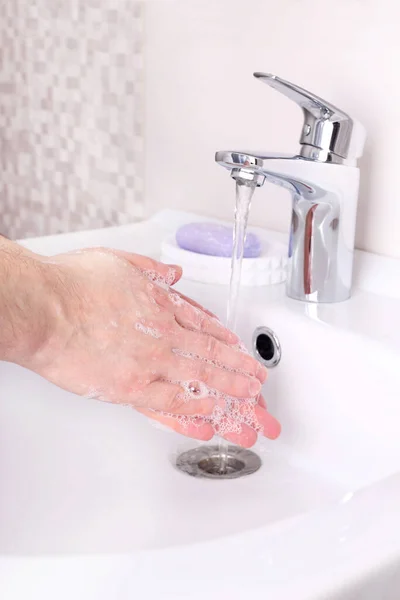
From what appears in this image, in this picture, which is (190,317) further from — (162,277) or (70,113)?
(70,113)

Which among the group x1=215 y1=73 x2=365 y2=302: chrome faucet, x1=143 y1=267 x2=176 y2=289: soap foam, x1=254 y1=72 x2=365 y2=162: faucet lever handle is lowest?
x1=143 y1=267 x2=176 y2=289: soap foam

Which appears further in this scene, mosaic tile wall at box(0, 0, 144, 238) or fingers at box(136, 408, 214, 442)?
mosaic tile wall at box(0, 0, 144, 238)

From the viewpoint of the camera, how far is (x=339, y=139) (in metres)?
0.68

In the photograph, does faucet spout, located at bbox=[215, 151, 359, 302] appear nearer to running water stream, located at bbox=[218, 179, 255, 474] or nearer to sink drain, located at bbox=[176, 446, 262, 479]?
running water stream, located at bbox=[218, 179, 255, 474]

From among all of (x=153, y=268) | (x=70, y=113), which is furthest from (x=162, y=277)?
(x=70, y=113)

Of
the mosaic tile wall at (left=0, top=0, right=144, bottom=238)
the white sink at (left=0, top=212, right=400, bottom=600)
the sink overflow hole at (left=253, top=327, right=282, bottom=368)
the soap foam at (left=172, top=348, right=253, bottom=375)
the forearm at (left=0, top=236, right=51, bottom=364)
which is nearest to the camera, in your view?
the white sink at (left=0, top=212, right=400, bottom=600)

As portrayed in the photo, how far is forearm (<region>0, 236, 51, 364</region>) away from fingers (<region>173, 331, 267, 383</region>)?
12 cm

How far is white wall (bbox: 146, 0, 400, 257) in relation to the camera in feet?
2.51

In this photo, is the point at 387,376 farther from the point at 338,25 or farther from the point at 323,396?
the point at 338,25

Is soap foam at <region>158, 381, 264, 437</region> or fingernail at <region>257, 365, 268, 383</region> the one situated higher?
fingernail at <region>257, 365, 268, 383</region>

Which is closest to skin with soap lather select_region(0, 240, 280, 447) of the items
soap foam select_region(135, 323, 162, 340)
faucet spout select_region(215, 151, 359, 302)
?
soap foam select_region(135, 323, 162, 340)

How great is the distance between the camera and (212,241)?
0.81 m

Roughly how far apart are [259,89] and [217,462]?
1.38 ft

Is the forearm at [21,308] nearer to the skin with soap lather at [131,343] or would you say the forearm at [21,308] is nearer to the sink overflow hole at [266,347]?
the skin with soap lather at [131,343]
